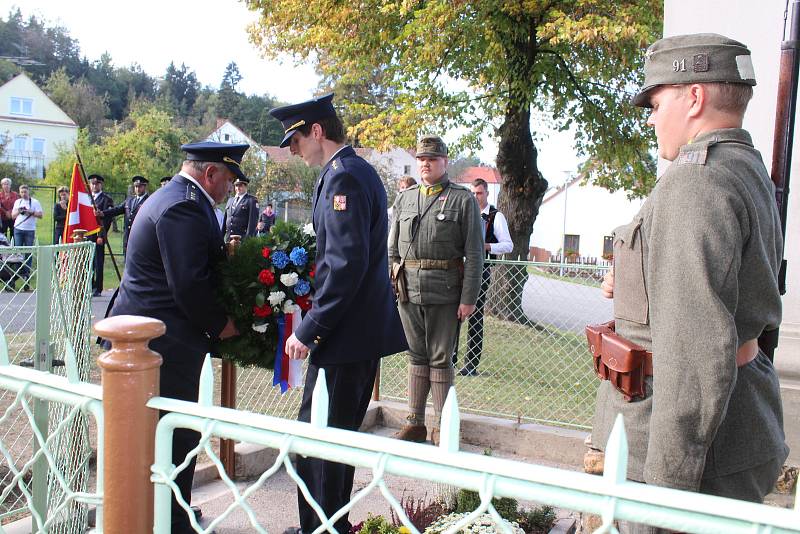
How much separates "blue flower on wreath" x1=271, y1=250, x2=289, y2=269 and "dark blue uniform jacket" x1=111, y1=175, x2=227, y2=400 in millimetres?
299

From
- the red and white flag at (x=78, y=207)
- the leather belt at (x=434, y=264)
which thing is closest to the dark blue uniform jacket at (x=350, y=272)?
the leather belt at (x=434, y=264)

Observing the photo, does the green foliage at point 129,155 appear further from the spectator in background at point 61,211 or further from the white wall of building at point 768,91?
the white wall of building at point 768,91

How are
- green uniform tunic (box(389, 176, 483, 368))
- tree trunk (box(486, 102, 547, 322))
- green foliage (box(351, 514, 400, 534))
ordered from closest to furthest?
green foliage (box(351, 514, 400, 534)) → green uniform tunic (box(389, 176, 483, 368)) → tree trunk (box(486, 102, 547, 322))

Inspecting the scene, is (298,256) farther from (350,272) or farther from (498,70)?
(498,70)

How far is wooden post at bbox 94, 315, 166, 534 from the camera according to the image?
1.51m

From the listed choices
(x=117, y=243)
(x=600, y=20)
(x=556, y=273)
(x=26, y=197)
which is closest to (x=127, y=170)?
(x=117, y=243)

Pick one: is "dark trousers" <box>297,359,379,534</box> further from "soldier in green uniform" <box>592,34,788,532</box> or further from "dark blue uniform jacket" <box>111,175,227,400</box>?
"soldier in green uniform" <box>592,34,788,532</box>

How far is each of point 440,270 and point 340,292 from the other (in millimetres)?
2261

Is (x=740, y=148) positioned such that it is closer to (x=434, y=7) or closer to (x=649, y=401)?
(x=649, y=401)

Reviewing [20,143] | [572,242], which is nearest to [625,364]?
[572,242]

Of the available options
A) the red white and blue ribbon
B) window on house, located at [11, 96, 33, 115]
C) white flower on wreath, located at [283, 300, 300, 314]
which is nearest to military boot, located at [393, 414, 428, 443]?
the red white and blue ribbon

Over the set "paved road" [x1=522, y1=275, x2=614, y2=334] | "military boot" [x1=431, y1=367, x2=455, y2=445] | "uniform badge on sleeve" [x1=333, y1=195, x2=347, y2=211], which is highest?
"uniform badge on sleeve" [x1=333, y1=195, x2=347, y2=211]

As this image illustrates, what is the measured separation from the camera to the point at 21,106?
6425cm

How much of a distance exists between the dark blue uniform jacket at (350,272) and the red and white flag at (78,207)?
3556 mm
